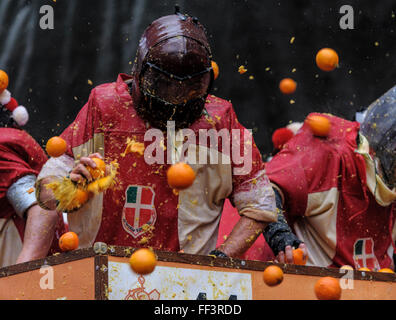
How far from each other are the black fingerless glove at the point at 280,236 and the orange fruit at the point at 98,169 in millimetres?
1050

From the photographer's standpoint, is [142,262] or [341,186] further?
[341,186]

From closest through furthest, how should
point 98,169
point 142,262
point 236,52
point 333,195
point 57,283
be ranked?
point 142,262 < point 57,283 < point 98,169 < point 333,195 < point 236,52

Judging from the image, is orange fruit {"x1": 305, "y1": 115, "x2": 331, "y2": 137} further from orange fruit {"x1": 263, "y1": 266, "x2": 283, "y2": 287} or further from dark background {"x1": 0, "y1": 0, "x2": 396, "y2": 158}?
dark background {"x1": 0, "y1": 0, "x2": 396, "y2": 158}

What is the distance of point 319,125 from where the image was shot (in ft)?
16.1

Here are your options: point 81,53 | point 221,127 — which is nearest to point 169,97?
point 221,127

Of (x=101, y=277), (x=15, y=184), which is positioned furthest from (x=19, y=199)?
(x=101, y=277)

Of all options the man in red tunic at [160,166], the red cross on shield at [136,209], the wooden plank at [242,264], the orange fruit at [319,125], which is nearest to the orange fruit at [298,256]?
the man in red tunic at [160,166]

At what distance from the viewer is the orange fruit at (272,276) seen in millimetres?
3652

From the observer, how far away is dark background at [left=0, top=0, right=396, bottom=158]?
6.81 meters

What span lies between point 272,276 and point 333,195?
135cm

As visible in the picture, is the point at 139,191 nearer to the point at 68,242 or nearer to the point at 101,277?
the point at 68,242

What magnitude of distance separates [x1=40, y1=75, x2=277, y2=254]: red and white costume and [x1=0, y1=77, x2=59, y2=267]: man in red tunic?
1.16ft

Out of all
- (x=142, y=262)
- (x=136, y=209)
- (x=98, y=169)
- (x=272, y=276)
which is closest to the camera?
(x=142, y=262)

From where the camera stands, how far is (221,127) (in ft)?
14.0
